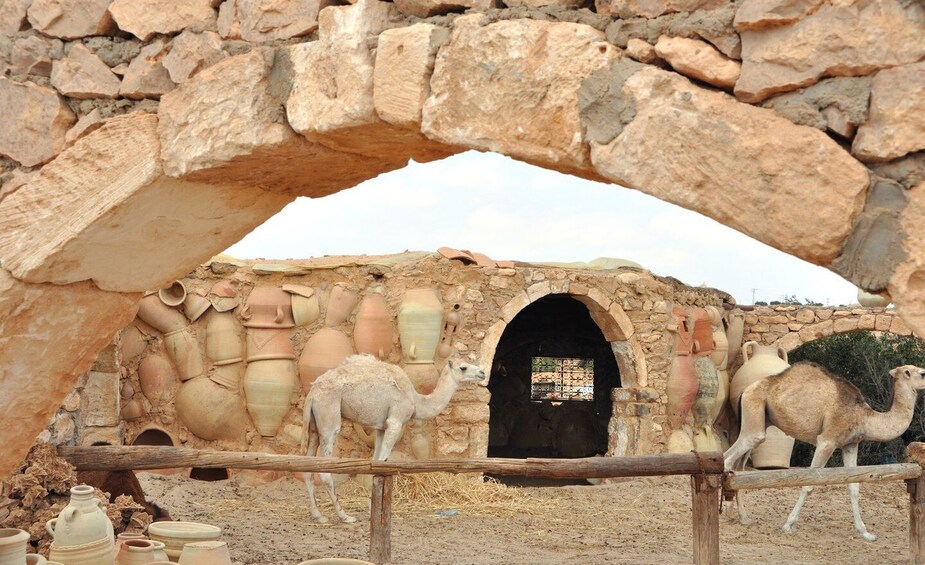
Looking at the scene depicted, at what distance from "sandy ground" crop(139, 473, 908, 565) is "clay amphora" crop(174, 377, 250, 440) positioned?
0.51 metres

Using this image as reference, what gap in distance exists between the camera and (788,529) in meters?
8.23

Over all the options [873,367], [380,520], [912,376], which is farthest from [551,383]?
[380,520]

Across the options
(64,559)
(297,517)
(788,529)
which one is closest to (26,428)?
(64,559)

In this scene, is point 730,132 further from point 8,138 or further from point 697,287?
point 697,287

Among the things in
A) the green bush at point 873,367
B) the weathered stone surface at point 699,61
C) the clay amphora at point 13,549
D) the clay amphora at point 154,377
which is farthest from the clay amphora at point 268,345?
the green bush at point 873,367

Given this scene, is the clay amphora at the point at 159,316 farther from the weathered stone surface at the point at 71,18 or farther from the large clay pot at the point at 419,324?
the weathered stone surface at the point at 71,18

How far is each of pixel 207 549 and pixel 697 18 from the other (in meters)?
3.15

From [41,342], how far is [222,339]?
5852mm

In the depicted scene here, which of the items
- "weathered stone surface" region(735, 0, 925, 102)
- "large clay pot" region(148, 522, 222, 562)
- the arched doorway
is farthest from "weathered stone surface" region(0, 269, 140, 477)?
the arched doorway

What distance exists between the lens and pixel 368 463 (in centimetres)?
577

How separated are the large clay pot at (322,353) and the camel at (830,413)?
12.6ft

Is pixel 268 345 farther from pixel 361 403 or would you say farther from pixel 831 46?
pixel 831 46

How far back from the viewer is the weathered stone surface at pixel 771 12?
6.59ft

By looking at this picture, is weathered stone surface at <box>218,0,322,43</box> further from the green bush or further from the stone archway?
the green bush
